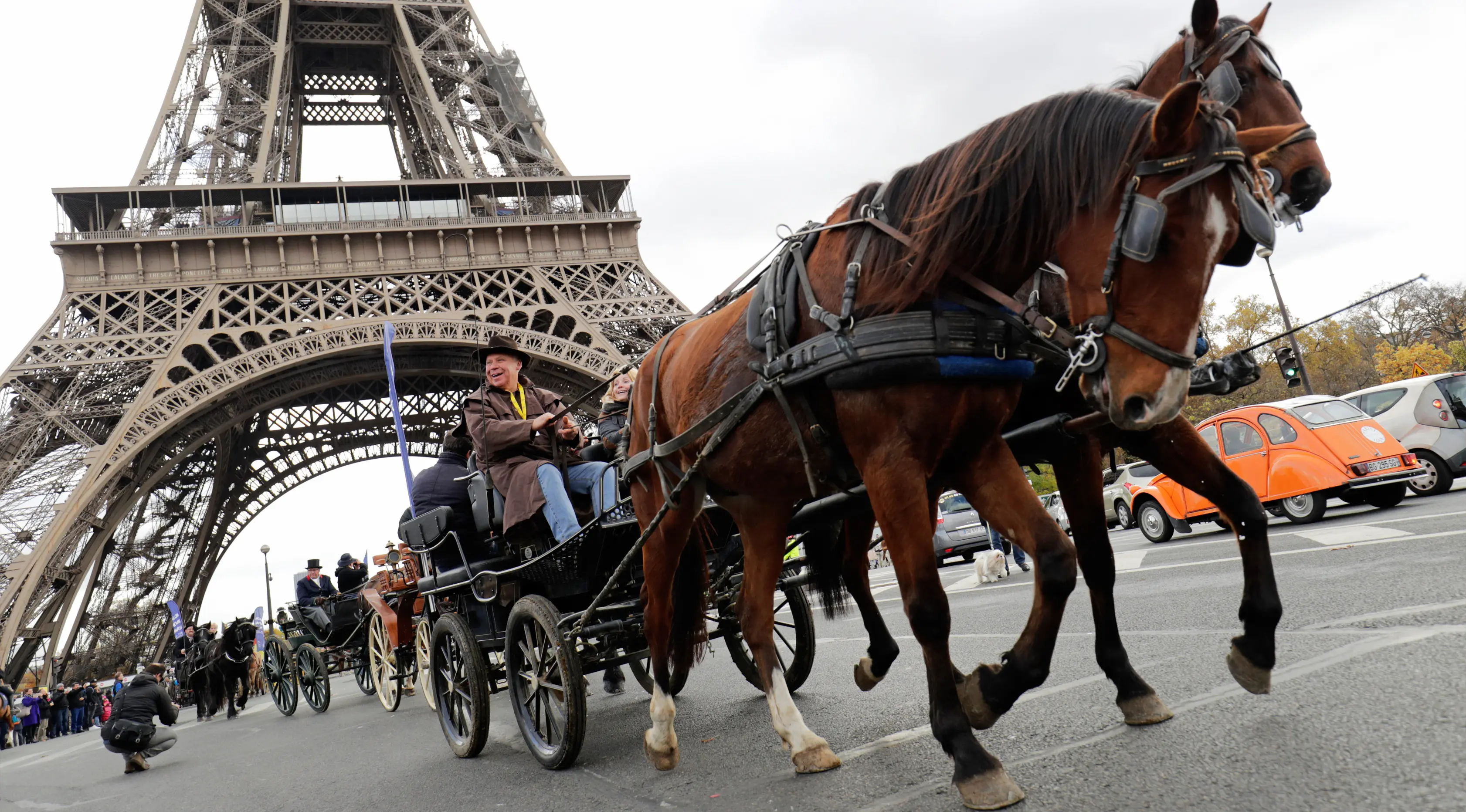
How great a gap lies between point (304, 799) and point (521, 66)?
30257 millimetres

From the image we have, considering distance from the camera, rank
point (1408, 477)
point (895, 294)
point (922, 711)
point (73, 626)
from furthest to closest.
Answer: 1. point (73, 626)
2. point (1408, 477)
3. point (922, 711)
4. point (895, 294)

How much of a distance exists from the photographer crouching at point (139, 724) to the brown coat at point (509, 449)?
6.29 metres

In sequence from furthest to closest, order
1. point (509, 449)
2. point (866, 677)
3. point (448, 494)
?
point (448, 494) → point (509, 449) → point (866, 677)

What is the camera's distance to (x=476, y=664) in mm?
5418

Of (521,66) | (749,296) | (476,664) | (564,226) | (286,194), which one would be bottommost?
(476,664)

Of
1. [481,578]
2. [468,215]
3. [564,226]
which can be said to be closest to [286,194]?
[468,215]

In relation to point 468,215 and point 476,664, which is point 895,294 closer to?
point 476,664

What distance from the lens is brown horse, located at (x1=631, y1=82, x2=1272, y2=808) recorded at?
2389mm

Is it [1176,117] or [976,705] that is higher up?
[1176,117]

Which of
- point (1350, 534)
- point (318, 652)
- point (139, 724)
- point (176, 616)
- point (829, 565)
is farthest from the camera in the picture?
point (176, 616)

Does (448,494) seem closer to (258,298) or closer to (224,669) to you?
(224,669)

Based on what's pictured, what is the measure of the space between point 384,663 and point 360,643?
2877mm

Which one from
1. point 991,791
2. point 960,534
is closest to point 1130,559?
point 991,791

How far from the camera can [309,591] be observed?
1568 cm
